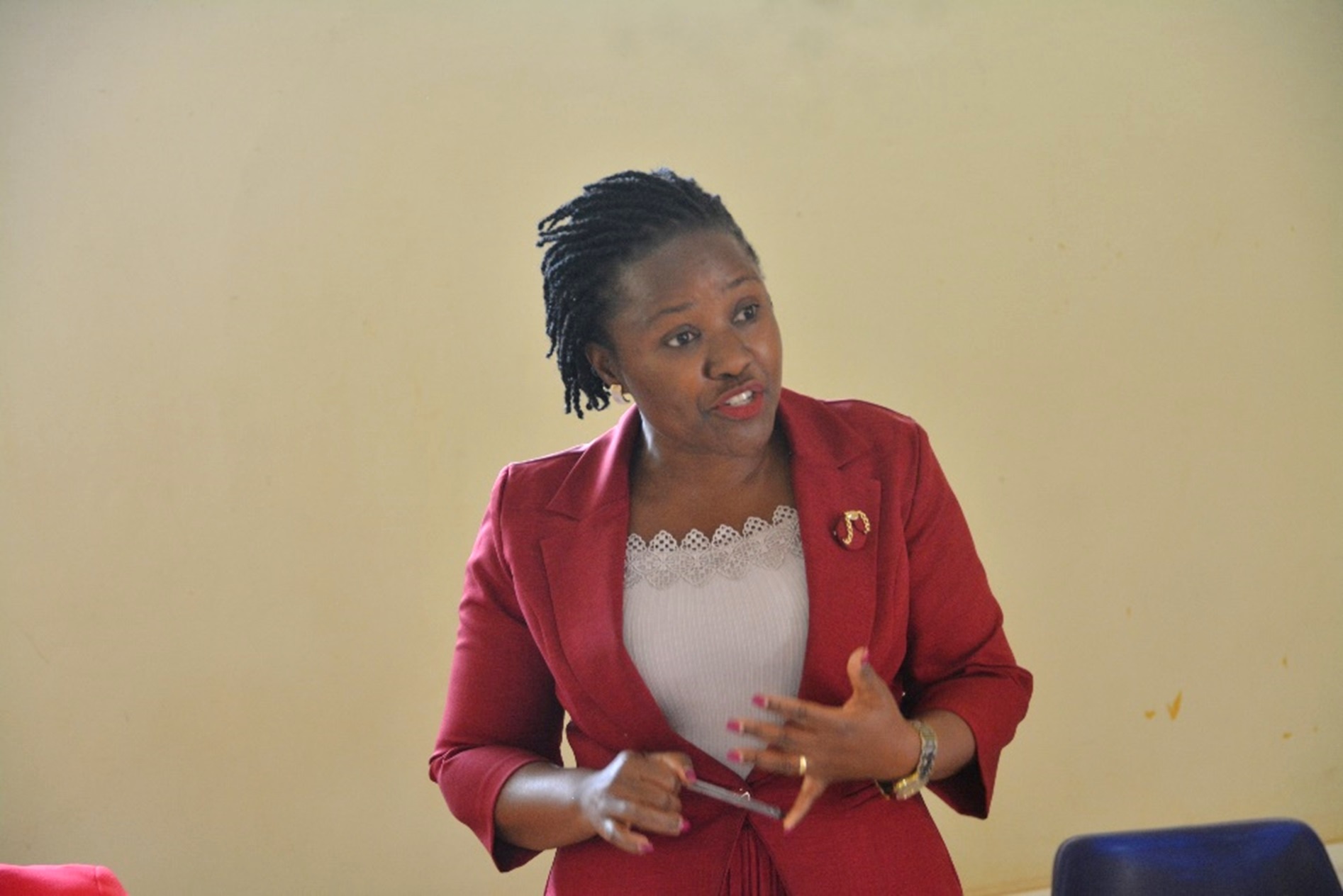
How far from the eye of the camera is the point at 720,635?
1.76m

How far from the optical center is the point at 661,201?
6.18ft

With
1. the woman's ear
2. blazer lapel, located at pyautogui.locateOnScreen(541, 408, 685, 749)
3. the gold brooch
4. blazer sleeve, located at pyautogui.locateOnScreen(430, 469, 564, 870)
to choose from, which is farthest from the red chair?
the gold brooch

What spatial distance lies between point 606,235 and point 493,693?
639 millimetres

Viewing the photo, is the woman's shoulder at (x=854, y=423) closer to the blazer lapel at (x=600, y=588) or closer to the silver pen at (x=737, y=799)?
the blazer lapel at (x=600, y=588)

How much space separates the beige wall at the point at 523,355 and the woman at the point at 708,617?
123cm

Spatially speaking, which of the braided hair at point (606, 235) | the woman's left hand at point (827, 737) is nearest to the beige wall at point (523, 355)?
the braided hair at point (606, 235)

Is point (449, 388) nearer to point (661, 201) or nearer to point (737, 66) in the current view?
point (737, 66)

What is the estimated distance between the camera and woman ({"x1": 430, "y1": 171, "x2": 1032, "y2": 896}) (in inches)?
67.2

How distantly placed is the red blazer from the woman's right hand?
0.42 feet

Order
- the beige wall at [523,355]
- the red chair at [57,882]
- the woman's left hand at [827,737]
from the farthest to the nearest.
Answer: the beige wall at [523,355]
the red chair at [57,882]
the woman's left hand at [827,737]

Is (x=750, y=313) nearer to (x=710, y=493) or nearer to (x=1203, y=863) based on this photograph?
(x=710, y=493)

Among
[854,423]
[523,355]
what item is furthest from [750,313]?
[523,355]

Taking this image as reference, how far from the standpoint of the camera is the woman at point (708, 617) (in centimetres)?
171

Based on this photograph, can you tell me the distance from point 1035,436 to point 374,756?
1.76m
